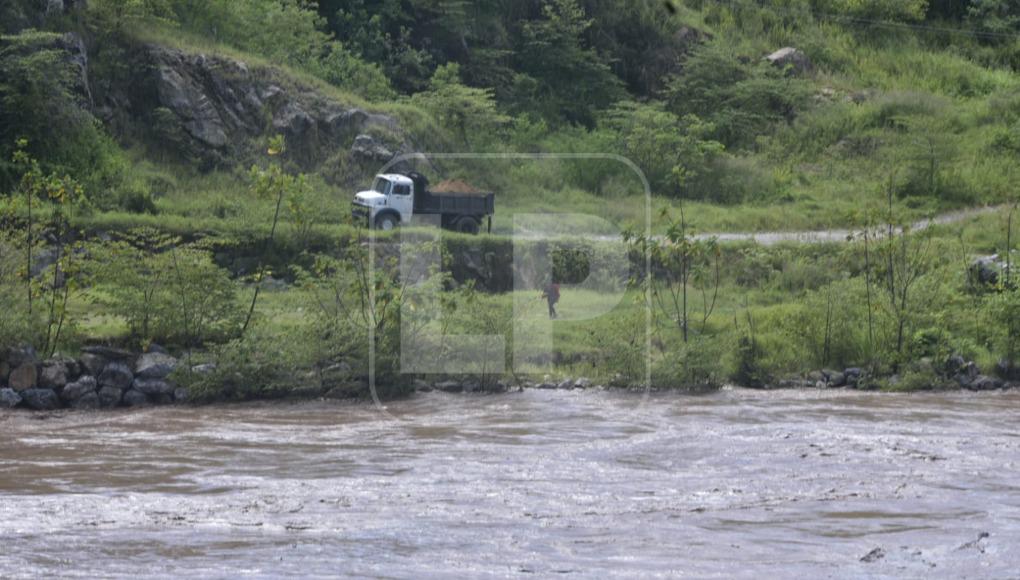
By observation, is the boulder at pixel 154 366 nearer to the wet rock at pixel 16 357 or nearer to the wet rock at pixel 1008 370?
the wet rock at pixel 16 357

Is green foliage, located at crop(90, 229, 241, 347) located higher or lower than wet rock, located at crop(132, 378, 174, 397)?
higher

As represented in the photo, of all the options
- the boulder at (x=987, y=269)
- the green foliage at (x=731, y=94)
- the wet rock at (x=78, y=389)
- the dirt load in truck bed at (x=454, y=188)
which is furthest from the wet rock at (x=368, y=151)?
the wet rock at (x=78, y=389)

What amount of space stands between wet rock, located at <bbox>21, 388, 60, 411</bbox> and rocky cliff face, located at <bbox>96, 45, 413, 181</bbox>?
540 inches

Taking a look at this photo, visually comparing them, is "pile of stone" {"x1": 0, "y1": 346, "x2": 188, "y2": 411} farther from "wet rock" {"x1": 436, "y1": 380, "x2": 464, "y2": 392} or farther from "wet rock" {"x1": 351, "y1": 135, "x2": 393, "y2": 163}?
"wet rock" {"x1": 351, "y1": 135, "x2": 393, "y2": 163}

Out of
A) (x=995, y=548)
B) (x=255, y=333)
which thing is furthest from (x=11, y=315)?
(x=995, y=548)

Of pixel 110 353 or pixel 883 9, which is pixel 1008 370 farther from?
pixel 883 9

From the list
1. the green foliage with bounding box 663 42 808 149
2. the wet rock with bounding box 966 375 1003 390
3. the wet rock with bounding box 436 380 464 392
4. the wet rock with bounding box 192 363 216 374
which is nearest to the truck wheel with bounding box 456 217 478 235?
the wet rock with bounding box 436 380 464 392

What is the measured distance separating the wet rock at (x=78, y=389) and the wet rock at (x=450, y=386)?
5049 mm

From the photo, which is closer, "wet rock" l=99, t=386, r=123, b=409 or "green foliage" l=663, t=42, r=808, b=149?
"wet rock" l=99, t=386, r=123, b=409

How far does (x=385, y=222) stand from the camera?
28.2 metres

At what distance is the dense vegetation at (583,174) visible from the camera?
1970 centimetres

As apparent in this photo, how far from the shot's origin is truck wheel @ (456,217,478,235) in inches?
1117

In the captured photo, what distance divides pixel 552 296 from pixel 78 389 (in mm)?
8079

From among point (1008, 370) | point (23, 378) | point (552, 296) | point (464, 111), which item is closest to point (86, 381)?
point (23, 378)
